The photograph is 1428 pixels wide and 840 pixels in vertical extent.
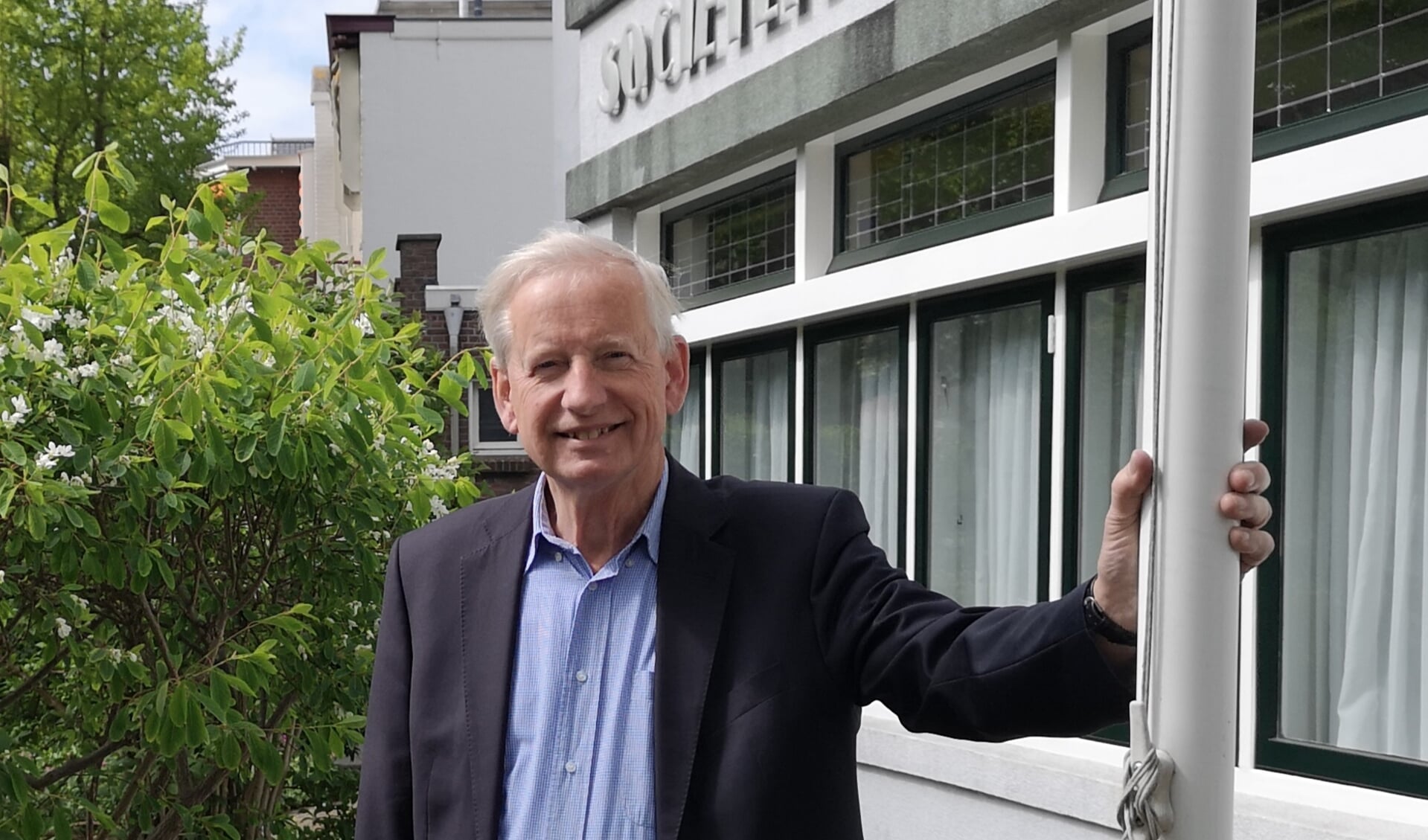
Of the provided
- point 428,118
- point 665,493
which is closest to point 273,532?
point 665,493

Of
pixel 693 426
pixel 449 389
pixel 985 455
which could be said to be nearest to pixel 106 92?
pixel 693 426

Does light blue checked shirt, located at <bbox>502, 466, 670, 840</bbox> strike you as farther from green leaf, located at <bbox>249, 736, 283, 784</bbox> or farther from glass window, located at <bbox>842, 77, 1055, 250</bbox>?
glass window, located at <bbox>842, 77, 1055, 250</bbox>

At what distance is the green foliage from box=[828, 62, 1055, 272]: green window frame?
655 inches

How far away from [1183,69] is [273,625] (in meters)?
3.33

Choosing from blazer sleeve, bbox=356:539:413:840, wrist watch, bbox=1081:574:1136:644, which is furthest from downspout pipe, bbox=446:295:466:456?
wrist watch, bbox=1081:574:1136:644

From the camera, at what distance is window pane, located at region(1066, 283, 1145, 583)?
237 inches

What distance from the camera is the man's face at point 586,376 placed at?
7.94 feet

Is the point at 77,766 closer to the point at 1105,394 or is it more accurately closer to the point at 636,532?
the point at 636,532

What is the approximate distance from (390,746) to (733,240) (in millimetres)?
6968

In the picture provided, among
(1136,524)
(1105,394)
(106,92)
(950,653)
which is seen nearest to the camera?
(1136,524)

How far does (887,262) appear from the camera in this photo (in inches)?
291

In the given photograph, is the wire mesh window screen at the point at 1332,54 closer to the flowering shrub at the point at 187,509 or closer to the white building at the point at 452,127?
the flowering shrub at the point at 187,509

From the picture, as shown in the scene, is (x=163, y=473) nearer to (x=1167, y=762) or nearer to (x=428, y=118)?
(x=1167, y=762)

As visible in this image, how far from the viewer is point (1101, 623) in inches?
77.7
